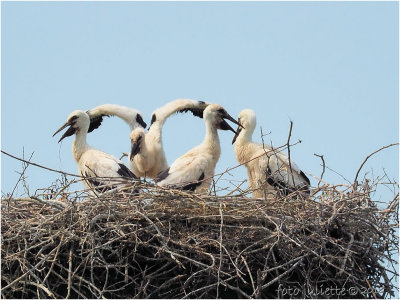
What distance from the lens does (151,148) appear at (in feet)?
32.2

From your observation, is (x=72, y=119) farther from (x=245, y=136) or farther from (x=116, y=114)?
(x=245, y=136)

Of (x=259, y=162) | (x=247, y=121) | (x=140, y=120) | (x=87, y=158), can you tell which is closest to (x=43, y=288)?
(x=87, y=158)

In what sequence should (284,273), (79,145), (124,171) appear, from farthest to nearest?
(79,145), (124,171), (284,273)

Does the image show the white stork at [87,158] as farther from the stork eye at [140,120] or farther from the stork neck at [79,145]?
the stork eye at [140,120]

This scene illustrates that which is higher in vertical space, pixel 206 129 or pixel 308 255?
pixel 206 129

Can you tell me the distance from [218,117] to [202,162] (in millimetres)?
566

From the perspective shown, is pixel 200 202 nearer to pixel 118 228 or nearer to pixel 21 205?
pixel 118 228

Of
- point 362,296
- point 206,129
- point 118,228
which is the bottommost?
point 362,296

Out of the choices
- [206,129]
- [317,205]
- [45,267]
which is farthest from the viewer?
[206,129]

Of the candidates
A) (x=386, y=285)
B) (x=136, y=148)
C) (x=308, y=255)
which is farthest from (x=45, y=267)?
(x=136, y=148)

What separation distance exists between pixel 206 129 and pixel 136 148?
715mm

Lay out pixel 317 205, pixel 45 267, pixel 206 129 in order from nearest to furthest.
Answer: pixel 45 267
pixel 317 205
pixel 206 129

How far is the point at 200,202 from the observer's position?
24.3 feet

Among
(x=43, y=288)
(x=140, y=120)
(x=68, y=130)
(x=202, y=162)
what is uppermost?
(x=140, y=120)
